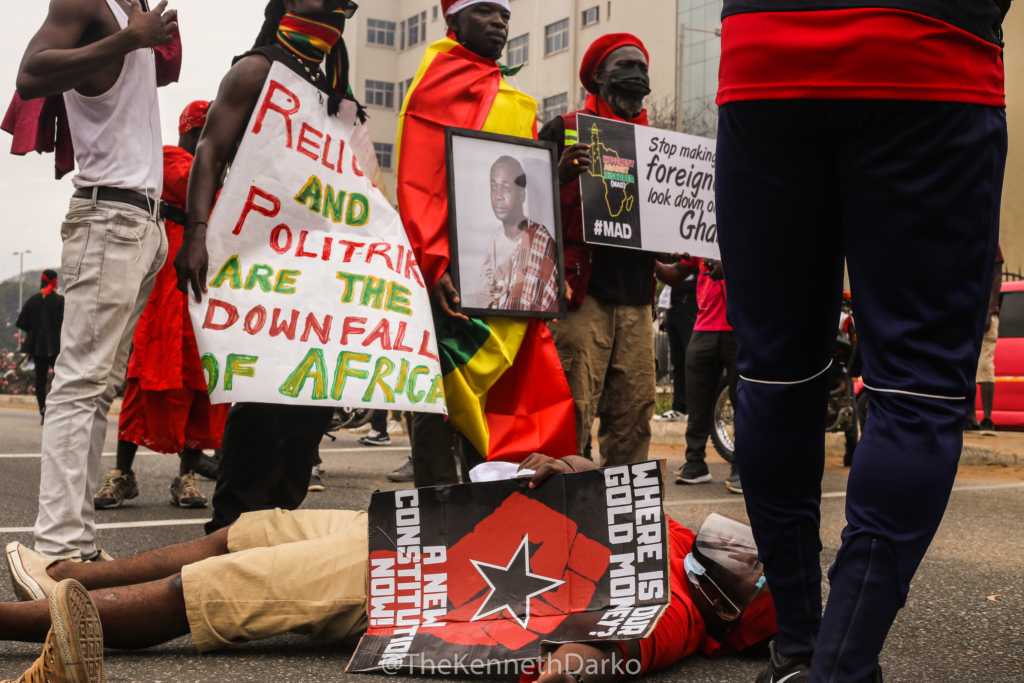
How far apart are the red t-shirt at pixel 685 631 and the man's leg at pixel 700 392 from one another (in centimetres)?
388

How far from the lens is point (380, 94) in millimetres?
47531

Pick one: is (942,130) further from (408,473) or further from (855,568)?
(408,473)

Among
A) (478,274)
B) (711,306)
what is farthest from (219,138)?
(711,306)

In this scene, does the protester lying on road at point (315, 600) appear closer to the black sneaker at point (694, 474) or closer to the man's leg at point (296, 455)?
the man's leg at point (296, 455)

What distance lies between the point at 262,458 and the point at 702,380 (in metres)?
3.85

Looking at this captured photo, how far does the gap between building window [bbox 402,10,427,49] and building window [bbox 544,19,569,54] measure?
32.0ft

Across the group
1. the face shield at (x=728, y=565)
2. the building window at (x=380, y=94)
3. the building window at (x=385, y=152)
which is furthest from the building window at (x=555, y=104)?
the face shield at (x=728, y=565)

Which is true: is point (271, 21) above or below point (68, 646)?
above

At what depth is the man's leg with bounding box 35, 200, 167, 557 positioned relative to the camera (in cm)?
287

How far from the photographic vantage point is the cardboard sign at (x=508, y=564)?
2.15 metres

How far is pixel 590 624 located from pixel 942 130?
1.22 m

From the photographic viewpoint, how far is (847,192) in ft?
5.37

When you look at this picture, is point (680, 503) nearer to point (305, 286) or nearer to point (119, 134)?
point (305, 286)

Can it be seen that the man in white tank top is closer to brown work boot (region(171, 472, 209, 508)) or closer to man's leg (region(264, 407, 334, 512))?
man's leg (region(264, 407, 334, 512))
